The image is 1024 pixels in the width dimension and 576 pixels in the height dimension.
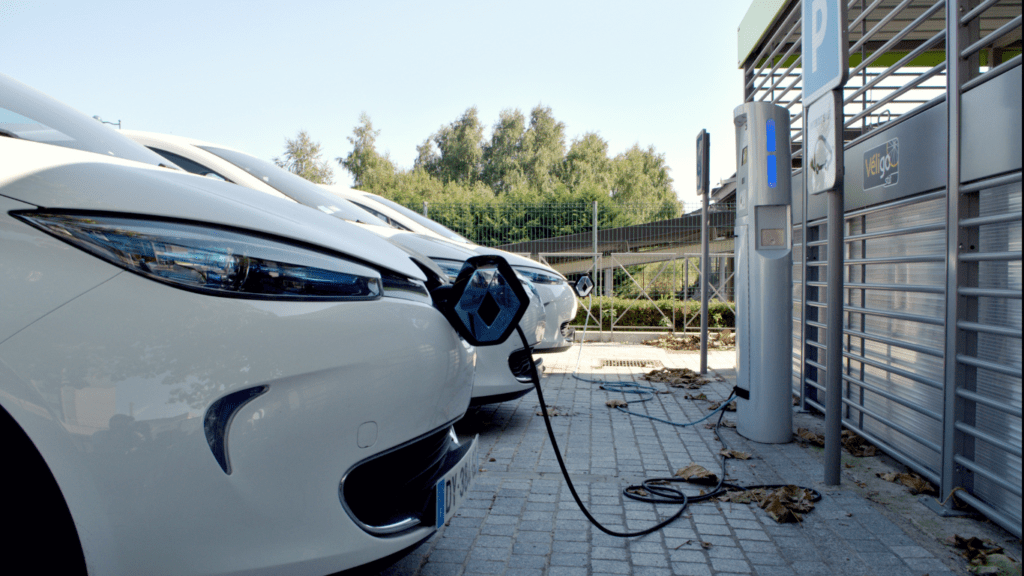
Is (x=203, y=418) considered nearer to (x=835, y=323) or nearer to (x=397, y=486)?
(x=397, y=486)

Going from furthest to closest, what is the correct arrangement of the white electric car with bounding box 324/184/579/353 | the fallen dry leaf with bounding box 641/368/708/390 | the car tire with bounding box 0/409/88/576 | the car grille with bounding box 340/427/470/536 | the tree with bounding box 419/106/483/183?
the tree with bounding box 419/106/483/183, the fallen dry leaf with bounding box 641/368/708/390, the white electric car with bounding box 324/184/579/353, the car grille with bounding box 340/427/470/536, the car tire with bounding box 0/409/88/576

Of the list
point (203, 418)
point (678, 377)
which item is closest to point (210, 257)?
point (203, 418)

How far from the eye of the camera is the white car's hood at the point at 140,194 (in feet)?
4.44

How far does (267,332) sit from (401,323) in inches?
14.1

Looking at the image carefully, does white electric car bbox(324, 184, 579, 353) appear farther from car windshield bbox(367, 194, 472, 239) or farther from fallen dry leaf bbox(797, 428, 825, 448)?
fallen dry leaf bbox(797, 428, 825, 448)

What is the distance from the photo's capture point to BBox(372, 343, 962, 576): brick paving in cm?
247

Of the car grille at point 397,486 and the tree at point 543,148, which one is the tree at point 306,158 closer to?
the tree at point 543,148

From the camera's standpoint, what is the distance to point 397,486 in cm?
179

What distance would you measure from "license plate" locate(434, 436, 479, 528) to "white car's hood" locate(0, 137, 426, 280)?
2.11 feet

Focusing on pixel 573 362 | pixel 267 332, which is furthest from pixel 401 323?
pixel 573 362

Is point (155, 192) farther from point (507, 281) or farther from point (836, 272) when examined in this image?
point (836, 272)

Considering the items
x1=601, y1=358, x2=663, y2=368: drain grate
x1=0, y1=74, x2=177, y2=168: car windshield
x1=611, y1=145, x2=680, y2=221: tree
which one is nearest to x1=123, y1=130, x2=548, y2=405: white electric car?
x1=0, y1=74, x2=177, y2=168: car windshield

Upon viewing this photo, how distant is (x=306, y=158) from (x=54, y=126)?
5171cm

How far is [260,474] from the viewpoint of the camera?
4.62 feet
